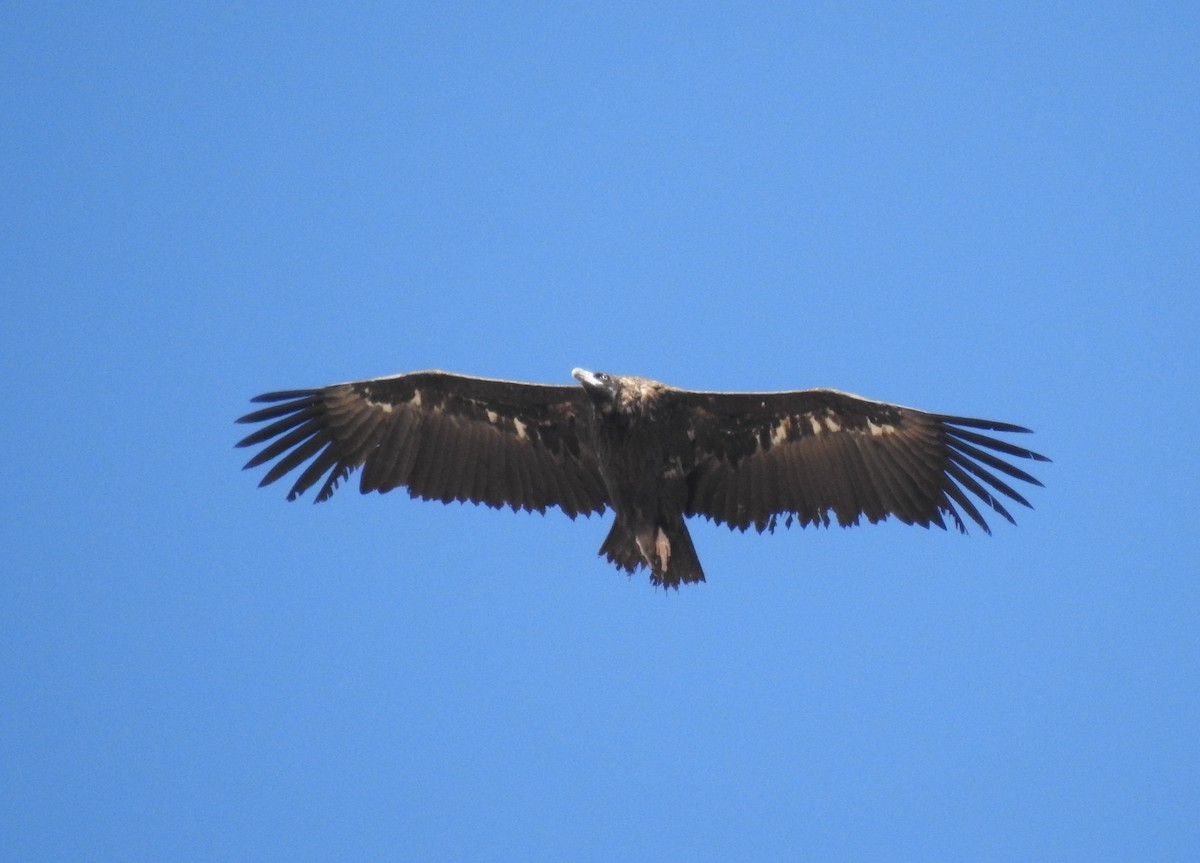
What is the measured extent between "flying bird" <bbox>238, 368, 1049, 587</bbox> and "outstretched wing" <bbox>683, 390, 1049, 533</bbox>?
12mm

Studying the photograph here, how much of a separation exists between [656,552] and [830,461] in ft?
5.72

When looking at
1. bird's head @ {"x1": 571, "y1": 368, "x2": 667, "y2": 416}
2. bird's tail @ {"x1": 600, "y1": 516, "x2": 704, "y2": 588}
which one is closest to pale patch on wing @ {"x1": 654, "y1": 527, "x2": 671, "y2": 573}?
bird's tail @ {"x1": 600, "y1": 516, "x2": 704, "y2": 588}

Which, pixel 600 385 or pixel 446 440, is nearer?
pixel 600 385

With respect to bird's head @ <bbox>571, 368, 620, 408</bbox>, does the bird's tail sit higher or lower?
lower

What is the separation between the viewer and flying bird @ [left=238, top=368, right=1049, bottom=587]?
52.3 feet

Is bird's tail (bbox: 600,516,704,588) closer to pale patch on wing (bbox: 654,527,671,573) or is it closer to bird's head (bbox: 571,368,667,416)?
pale patch on wing (bbox: 654,527,671,573)

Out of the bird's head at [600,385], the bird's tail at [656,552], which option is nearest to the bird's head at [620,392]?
the bird's head at [600,385]

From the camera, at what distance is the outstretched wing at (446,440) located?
16.4m

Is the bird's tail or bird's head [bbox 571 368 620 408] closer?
bird's head [bbox 571 368 620 408]

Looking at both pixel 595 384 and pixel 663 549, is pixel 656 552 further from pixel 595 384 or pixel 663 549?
pixel 595 384

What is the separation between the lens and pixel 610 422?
15688 millimetres

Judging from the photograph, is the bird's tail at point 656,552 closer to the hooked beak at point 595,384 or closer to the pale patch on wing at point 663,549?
the pale patch on wing at point 663,549

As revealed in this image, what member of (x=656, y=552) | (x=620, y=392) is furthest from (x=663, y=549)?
(x=620, y=392)

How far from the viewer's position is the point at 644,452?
52.3ft
